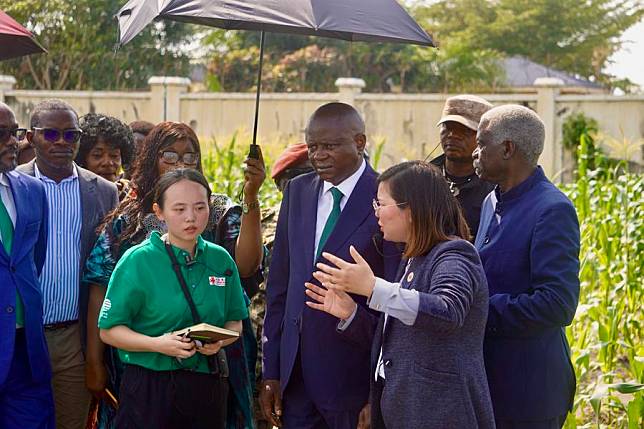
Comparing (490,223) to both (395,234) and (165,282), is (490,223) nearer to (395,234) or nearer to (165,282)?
(395,234)

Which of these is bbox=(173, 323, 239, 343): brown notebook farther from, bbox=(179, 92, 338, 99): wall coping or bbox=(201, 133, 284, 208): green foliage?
bbox=(179, 92, 338, 99): wall coping

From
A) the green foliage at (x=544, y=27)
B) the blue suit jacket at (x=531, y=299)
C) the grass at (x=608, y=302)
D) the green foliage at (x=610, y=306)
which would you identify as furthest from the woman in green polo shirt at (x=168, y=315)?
the green foliage at (x=544, y=27)

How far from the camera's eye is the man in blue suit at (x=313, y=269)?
14.5ft

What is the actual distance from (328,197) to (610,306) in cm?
382

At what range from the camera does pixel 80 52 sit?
2711 cm

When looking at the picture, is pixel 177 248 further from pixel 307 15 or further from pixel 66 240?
pixel 307 15

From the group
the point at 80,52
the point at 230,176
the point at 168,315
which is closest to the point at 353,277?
the point at 168,315

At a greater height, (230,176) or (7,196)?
(7,196)

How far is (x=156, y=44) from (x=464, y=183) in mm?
24257

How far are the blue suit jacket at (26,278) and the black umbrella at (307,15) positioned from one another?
843mm

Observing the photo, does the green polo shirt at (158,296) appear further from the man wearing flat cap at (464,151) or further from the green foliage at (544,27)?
the green foliage at (544,27)

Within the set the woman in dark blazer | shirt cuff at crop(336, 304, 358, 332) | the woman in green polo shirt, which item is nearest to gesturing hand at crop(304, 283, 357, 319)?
the woman in dark blazer

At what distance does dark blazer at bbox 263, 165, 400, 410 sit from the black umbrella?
60 centimetres

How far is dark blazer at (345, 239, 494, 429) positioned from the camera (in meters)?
3.74
